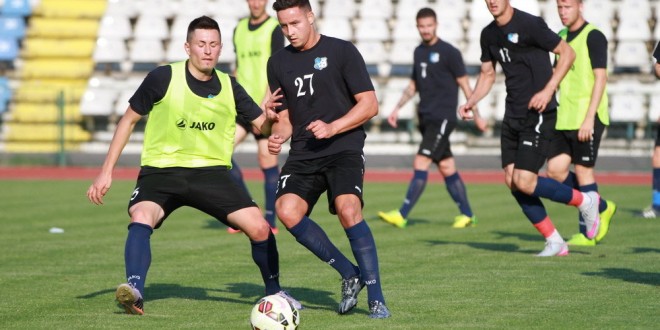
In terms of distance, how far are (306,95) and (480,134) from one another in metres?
17.5

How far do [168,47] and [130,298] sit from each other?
21.1 m

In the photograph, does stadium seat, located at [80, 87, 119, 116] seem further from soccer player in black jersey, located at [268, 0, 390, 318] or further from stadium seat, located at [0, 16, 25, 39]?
soccer player in black jersey, located at [268, 0, 390, 318]

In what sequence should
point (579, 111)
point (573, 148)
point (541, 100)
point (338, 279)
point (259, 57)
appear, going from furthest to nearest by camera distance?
point (259, 57) < point (573, 148) < point (579, 111) < point (541, 100) < point (338, 279)

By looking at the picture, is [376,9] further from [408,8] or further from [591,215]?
[591,215]

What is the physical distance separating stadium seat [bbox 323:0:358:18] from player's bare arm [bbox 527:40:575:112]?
17510 millimetres

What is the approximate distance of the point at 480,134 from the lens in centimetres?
2477

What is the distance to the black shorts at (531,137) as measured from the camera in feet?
34.3

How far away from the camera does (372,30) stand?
88.3 feet

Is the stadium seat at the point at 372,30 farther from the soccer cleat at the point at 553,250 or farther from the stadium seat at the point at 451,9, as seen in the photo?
the soccer cleat at the point at 553,250

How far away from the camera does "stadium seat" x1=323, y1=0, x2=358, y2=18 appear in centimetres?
2758

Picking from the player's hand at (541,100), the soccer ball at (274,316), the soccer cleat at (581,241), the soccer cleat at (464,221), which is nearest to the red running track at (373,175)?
the soccer cleat at (464,221)

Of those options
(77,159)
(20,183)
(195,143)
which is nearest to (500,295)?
(195,143)

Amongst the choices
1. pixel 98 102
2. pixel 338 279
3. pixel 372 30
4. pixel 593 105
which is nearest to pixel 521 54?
pixel 593 105

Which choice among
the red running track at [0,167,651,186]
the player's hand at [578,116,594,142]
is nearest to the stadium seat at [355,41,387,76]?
the red running track at [0,167,651,186]
